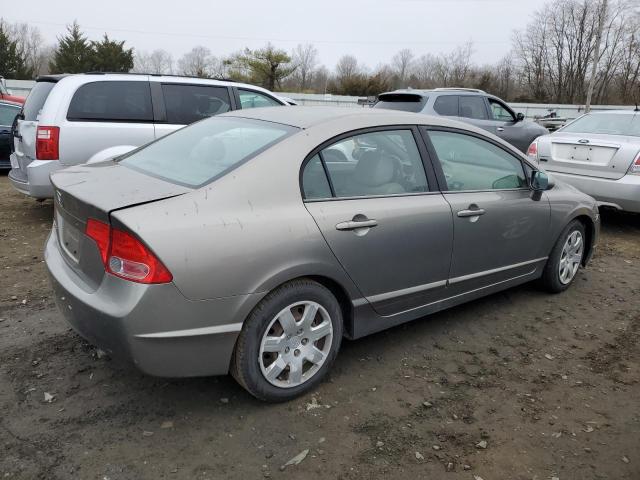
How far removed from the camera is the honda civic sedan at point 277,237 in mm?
2395

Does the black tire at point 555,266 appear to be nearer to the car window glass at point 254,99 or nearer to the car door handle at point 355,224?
the car door handle at point 355,224

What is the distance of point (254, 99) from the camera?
712cm

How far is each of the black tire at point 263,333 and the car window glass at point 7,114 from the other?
8536 mm

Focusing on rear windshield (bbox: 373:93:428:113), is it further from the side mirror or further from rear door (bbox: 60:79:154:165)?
the side mirror

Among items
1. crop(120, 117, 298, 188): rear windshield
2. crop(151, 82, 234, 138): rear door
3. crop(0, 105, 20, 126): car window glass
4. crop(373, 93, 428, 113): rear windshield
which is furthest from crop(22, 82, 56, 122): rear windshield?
crop(373, 93, 428, 113): rear windshield

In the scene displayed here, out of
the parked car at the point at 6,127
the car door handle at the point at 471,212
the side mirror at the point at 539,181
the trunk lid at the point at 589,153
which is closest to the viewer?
the car door handle at the point at 471,212

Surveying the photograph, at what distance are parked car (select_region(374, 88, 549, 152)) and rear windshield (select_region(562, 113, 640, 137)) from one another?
2.31 metres

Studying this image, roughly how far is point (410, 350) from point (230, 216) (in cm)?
169

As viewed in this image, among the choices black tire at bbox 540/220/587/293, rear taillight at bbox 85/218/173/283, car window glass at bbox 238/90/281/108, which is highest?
car window glass at bbox 238/90/281/108

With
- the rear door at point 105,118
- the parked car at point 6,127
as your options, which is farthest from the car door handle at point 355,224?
the parked car at point 6,127

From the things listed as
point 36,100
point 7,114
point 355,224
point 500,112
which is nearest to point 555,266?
point 355,224

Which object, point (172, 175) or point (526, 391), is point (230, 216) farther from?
point (526, 391)

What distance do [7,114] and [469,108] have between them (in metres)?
8.43

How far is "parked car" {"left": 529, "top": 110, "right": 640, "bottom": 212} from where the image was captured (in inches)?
248
